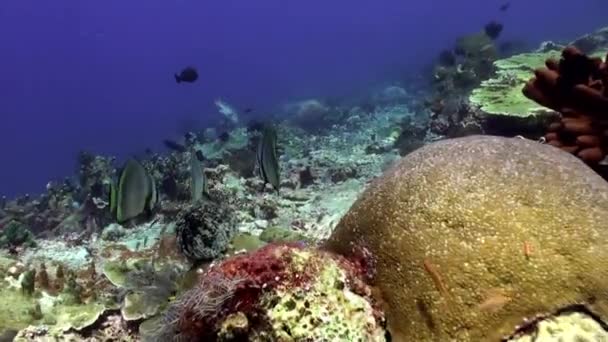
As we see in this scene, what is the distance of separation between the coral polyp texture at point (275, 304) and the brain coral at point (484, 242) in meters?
0.28

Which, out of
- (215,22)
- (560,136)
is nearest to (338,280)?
(560,136)

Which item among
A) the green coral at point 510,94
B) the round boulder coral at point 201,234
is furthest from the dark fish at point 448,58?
the round boulder coral at point 201,234

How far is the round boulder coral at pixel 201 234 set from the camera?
4.18 metres

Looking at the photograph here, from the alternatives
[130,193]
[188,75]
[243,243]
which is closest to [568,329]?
[243,243]

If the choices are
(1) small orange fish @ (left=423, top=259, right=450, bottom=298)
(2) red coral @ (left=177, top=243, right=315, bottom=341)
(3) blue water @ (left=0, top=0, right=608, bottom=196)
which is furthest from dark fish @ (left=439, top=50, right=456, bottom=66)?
(3) blue water @ (left=0, top=0, right=608, bottom=196)

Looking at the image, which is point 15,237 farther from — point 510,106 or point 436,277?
point 436,277

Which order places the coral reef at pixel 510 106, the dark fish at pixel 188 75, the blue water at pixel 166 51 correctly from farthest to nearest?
1. the blue water at pixel 166 51
2. the dark fish at pixel 188 75
3. the coral reef at pixel 510 106

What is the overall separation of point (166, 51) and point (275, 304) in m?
176

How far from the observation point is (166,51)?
16750 cm

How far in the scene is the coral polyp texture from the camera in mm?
2203

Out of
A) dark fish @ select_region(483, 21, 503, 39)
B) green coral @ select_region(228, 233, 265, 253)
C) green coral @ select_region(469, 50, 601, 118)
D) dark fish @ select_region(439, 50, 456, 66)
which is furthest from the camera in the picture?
dark fish @ select_region(483, 21, 503, 39)

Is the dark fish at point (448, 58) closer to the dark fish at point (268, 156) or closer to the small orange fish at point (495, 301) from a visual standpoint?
the dark fish at point (268, 156)

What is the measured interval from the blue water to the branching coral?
76955 millimetres

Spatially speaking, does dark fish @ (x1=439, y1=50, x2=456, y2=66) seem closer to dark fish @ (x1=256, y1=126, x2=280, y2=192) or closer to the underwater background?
the underwater background
